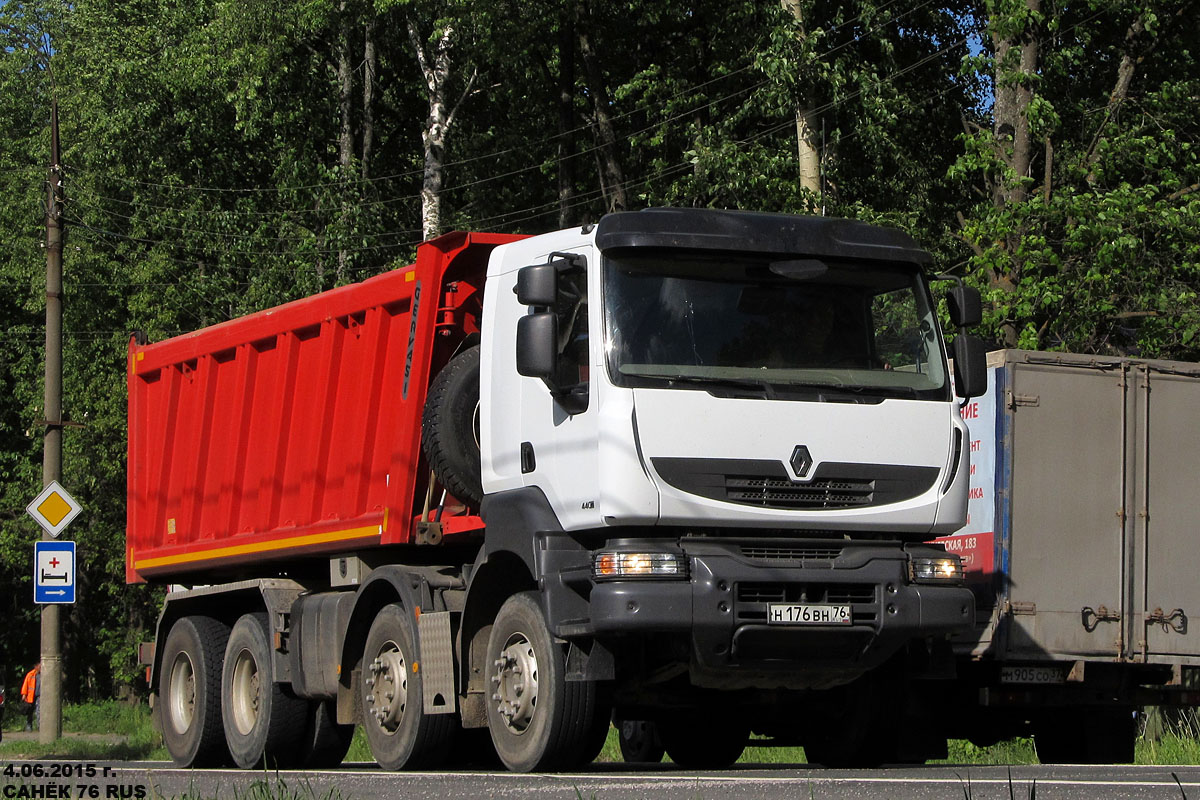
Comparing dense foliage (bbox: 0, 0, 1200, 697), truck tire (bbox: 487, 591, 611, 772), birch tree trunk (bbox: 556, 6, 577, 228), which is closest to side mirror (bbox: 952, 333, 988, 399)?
truck tire (bbox: 487, 591, 611, 772)

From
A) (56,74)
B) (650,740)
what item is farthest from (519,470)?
(56,74)

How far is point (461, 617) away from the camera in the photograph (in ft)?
35.3

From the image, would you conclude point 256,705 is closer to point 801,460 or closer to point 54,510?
point 801,460

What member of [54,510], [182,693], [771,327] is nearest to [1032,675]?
[771,327]

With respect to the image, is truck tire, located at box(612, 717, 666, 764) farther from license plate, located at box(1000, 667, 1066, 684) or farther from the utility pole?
the utility pole

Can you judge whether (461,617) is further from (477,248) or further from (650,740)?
(650,740)

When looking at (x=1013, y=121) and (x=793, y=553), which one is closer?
(x=793, y=553)

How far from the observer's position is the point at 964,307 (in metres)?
10.4

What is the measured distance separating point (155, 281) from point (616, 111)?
37.4 ft

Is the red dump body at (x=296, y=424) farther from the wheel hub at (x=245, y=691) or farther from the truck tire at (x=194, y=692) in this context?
the wheel hub at (x=245, y=691)

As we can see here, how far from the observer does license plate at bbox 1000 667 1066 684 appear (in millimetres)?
11625

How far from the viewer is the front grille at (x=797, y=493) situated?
9320 mm

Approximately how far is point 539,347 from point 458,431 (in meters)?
1.64

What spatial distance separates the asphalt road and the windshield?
1999 mm
